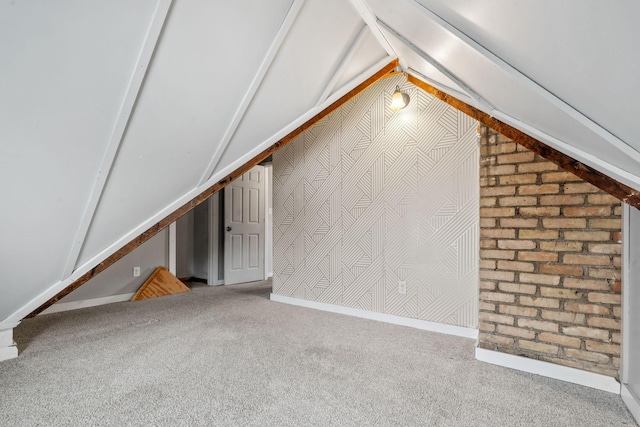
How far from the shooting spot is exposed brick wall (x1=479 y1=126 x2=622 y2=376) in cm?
178

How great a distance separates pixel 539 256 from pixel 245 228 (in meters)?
3.91

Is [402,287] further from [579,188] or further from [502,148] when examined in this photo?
[579,188]

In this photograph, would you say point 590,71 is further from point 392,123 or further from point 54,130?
point 392,123

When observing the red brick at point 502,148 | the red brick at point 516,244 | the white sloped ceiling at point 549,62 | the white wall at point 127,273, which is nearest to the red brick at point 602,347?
Answer: the red brick at point 516,244

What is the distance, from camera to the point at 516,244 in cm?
204

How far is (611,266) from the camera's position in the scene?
1.76 m

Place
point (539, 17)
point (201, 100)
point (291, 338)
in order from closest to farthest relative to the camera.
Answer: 1. point (539, 17)
2. point (201, 100)
3. point (291, 338)

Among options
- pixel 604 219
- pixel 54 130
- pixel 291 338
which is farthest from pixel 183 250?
pixel 604 219

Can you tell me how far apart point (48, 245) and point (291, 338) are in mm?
1598

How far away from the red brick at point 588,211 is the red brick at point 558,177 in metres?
0.16

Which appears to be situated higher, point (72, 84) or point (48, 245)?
point (72, 84)

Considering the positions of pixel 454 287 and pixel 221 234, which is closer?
pixel 454 287

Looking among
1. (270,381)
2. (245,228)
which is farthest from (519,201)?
(245,228)

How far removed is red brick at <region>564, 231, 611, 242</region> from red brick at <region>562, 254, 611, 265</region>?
91 mm
